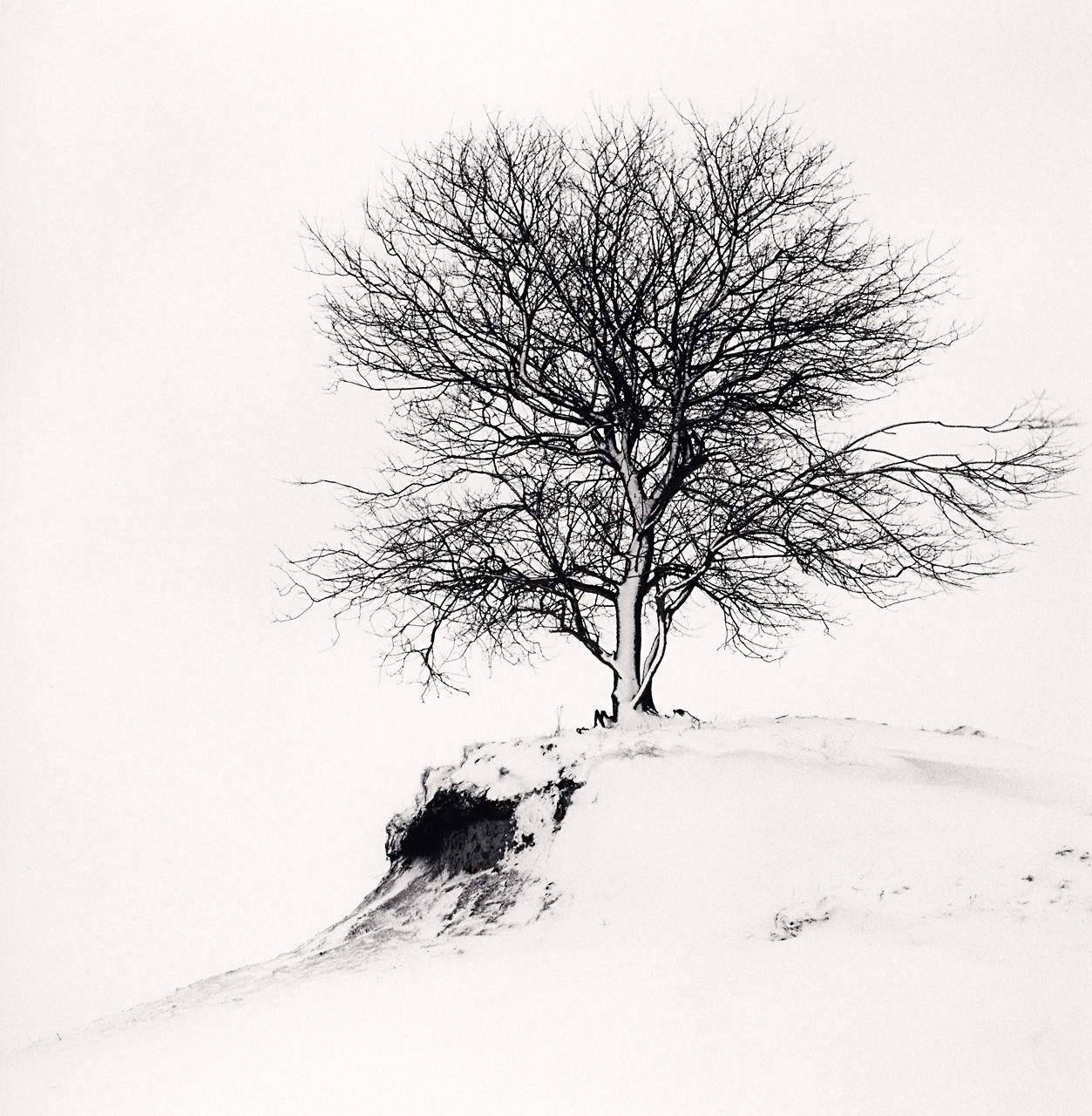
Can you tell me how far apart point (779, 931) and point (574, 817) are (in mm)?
2480

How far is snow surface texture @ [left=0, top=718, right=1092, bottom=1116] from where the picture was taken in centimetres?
646

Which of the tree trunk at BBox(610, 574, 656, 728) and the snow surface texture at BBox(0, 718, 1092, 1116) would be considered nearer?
the snow surface texture at BBox(0, 718, 1092, 1116)

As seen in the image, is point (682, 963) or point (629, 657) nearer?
point (682, 963)

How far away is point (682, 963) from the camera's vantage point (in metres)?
7.70

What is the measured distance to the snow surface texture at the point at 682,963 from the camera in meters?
6.46

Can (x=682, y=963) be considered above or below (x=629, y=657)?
below

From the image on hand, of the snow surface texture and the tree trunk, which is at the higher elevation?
the tree trunk

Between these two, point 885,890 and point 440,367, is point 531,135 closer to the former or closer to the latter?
point 440,367

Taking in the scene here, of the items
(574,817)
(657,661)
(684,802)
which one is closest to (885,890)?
(684,802)

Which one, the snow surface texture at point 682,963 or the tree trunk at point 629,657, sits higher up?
the tree trunk at point 629,657

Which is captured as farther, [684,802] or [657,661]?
[657,661]

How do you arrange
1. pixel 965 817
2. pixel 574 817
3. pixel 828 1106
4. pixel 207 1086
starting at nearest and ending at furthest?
pixel 828 1106 → pixel 207 1086 → pixel 965 817 → pixel 574 817

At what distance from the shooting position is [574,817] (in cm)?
991

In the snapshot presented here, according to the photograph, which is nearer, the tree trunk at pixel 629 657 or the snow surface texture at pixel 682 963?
the snow surface texture at pixel 682 963
